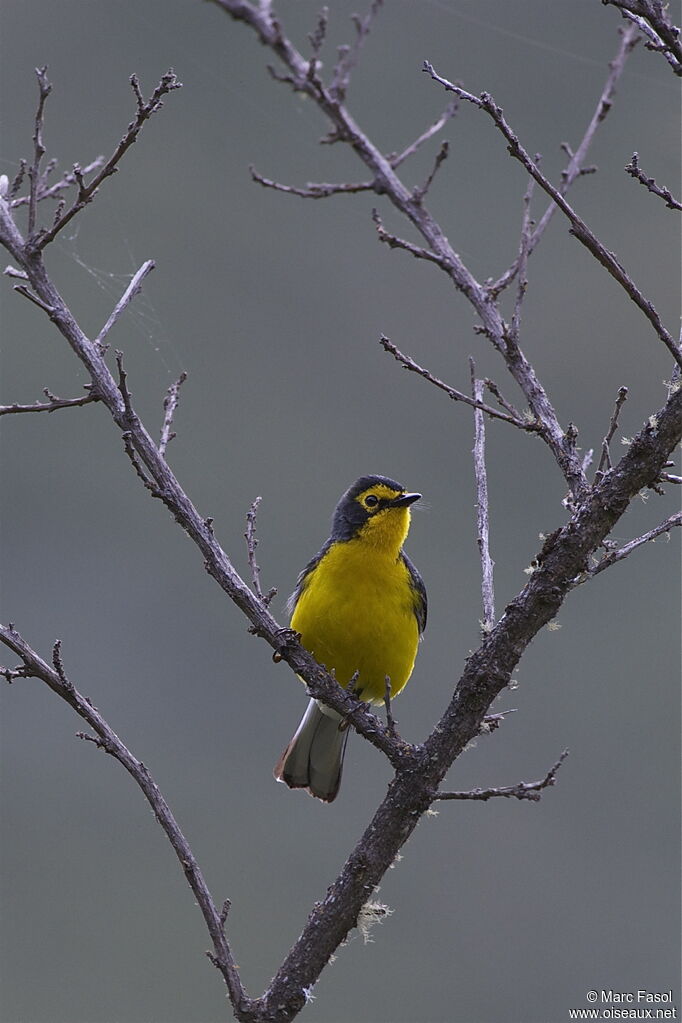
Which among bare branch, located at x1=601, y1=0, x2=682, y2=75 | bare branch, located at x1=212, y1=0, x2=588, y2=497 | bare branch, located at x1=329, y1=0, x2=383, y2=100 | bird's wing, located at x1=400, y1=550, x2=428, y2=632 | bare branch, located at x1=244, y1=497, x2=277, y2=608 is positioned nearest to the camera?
bare branch, located at x1=212, y1=0, x2=588, y2=497

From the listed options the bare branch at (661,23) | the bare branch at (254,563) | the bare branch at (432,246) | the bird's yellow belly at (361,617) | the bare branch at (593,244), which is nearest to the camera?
the bare branch at (432,246)

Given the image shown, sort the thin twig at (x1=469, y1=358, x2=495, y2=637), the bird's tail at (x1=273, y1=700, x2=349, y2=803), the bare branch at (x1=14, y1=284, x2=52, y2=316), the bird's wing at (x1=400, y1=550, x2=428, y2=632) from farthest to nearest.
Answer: the bird's wing at (x1=400, y1=550, x2=428, y2=632)
the bird's tail at (x1=273, y1=700, x2=349, y2=803)
the thin twig at (x1=469, y1=358, x2=495, y2=637)
the bare branch at (x1=14, y1=284, x2=52, y2=316)

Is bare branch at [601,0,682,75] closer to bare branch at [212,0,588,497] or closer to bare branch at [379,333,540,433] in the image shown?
bare branch at [212,0,588,497]

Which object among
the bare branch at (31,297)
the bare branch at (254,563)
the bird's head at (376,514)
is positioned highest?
the bird's head at (376,514)

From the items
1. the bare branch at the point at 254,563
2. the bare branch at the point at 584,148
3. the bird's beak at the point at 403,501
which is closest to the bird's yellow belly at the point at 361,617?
the bird's beak at the point at 403,501

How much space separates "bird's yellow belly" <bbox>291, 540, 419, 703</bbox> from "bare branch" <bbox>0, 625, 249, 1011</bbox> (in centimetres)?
210

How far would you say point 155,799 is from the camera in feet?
9.95

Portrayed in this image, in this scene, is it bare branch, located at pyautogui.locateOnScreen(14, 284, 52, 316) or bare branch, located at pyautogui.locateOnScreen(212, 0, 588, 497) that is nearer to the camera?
bare branch, located at pyautogui.locateOnScreen(212, 0, 588, 497)

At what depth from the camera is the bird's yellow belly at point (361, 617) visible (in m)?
5.11

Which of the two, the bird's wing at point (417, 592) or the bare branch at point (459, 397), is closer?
the bare branch at point (459, 397)

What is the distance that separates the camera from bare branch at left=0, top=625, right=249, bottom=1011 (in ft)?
9.91

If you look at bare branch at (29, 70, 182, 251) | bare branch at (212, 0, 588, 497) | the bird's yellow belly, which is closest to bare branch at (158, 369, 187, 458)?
bare branch at (29, 70, 182, 251)

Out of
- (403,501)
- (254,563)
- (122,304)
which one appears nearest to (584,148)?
(122,304)

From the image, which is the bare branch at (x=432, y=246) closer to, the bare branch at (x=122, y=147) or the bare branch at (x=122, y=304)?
the bare branch at (x=122, y=147)
